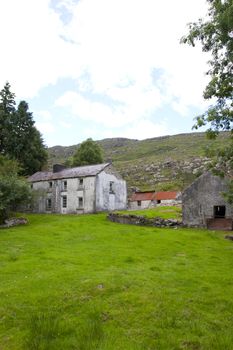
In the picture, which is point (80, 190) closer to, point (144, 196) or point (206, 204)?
point (144, 196)

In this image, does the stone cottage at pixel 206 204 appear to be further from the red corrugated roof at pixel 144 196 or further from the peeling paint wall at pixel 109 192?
the red corrugated roof at pixel 144 196

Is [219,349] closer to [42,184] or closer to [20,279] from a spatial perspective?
[20,279]

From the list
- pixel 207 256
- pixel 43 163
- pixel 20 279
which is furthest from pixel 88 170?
pixel 20 279

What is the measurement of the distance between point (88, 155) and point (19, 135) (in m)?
20.4

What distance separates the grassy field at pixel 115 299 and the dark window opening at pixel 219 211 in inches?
659

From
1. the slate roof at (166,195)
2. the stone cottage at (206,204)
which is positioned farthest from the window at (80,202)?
the stone cottage at (206,204)

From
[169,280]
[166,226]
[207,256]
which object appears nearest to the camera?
[169,280]

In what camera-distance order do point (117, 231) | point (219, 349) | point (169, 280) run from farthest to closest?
point (117, 231) < point (169, 280) < point (219, 349)

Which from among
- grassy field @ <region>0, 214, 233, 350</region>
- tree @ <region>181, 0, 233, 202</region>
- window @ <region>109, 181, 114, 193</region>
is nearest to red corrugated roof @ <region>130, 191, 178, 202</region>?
window @ <region>109, 181, 114, 193</region>

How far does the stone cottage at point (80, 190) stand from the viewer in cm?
6028

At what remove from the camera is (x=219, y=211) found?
42.8 m

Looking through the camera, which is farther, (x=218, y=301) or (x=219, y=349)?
(x=218, y=301)

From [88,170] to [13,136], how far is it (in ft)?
60.0

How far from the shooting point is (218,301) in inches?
528
